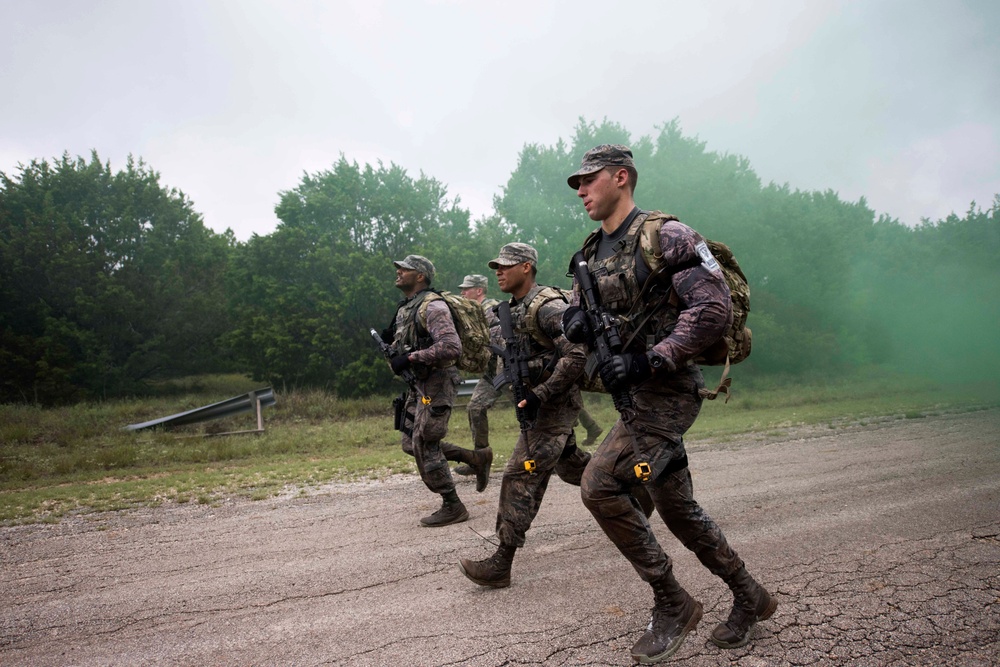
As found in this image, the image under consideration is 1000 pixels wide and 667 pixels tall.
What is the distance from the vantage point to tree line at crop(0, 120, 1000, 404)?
55.7ft

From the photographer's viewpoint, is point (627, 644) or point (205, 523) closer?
point (627, 644)

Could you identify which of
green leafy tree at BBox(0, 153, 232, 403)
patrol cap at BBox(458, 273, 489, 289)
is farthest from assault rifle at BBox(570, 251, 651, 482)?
green leafy tree at BBox(0, 153, 232, 403)

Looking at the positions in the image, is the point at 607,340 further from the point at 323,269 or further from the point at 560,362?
the point at 323,269

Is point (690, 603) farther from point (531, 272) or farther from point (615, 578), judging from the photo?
point (531, 272)

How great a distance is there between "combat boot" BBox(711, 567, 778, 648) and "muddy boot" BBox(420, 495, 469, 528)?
105 inches

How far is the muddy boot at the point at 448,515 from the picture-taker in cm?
517

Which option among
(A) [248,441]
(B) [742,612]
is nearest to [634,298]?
(B) [742,612]

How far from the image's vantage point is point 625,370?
269 cm

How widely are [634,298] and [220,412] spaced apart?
11.7 metres

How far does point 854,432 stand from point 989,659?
796 centimetres

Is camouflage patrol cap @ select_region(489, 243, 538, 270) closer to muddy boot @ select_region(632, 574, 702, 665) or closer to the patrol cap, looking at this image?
muddy boot @ select_region(632, 574, 702, 665)

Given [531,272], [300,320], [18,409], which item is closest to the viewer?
[531,272]

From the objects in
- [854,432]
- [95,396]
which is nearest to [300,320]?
[95,396]

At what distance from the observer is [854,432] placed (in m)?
9.82
